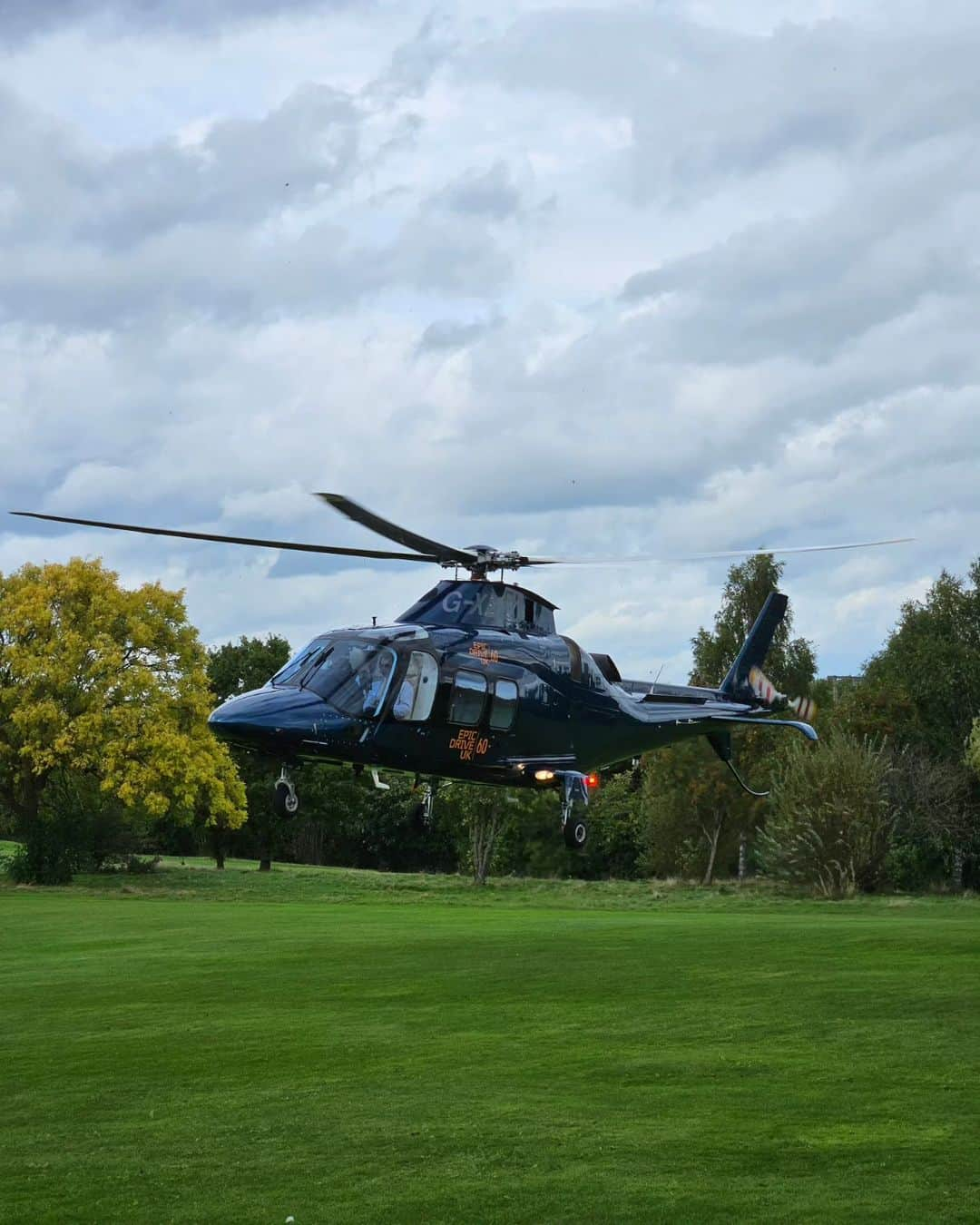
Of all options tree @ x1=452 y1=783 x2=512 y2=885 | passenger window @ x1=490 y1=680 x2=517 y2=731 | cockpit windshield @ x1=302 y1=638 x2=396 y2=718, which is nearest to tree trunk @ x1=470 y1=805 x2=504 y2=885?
tree @ x1=452 y1=783 x2=512 y2=885

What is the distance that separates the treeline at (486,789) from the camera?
6462 cm

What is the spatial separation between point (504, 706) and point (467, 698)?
0.88 m

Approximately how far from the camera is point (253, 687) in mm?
84250

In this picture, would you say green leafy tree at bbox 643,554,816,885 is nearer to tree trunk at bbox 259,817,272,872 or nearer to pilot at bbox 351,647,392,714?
tree trunk at bbox 259,817,272,872

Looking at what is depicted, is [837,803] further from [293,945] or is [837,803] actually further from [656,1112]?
[656,1112]

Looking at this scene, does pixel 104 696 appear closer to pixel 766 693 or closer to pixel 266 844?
pixel 266 844

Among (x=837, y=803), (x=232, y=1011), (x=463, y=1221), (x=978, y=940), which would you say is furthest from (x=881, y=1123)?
(x=837, y=803)

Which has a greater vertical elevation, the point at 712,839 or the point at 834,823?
the point at 834,823

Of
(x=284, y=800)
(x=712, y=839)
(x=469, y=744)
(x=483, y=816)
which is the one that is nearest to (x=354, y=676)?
(x=469, y=744)

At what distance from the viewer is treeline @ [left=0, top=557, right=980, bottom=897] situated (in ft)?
212

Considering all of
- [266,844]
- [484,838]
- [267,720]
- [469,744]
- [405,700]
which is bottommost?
[266,844]

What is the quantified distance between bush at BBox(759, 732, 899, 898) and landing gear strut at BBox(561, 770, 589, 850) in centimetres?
4289

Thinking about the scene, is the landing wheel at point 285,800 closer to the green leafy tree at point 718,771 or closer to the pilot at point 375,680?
the pilot at point 375,680

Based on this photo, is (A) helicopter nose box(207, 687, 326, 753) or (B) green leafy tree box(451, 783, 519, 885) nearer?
(A) helicopter nose box(207, 687, 326, 753)
